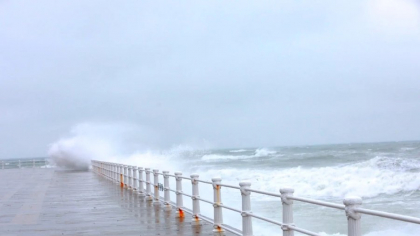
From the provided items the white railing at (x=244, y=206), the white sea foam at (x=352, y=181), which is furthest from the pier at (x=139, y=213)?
the white sea foam at (x=352, y=181)

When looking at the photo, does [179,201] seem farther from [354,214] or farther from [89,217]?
[354,214]

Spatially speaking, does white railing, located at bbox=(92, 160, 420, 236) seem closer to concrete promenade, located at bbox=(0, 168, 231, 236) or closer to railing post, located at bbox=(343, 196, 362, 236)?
railing post, located at bbox=(343, 196, 362, 236)

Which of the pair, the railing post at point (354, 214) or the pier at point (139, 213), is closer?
the railing post at point (354, 214)

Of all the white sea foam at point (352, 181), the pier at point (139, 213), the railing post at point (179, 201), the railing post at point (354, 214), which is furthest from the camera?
the white sea foam at point (352, 181)

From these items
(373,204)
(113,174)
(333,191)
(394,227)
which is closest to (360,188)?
(333,191)

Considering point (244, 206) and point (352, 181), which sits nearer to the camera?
point (244, 206)

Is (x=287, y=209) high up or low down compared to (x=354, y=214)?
down

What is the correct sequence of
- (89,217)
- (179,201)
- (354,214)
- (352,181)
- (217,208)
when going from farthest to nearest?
(352,181) → (89,217) → (179,201) → (217,208) → (354,214)

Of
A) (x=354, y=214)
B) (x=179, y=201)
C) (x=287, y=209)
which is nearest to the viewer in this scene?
(x=354, y=214)

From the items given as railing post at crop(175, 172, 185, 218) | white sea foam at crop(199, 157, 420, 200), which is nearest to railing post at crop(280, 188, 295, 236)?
railing post at crop(175, 172, 185, 218)

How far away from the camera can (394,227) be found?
1648 centimetres

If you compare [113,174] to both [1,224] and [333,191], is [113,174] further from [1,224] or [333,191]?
[1,224]

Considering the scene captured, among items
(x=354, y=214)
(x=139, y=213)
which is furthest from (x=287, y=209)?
(x=139, y=213)

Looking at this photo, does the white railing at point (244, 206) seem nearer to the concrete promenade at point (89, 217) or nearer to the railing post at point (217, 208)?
the railing post at point (217, 208)
